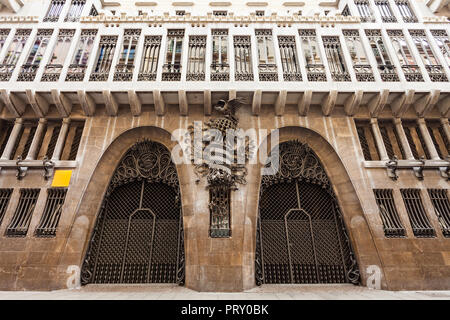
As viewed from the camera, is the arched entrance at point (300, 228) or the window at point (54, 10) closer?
the arched entrance at point (300, 228)

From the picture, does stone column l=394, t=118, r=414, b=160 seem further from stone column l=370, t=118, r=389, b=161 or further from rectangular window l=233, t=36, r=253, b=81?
rectangular window l=233, t=36, r=253, b=81

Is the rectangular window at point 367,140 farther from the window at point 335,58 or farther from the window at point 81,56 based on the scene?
the window at point 81,56

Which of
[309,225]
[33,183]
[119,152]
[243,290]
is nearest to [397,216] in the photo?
[309,225]

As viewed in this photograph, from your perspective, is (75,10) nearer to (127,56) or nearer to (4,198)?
(127,56)

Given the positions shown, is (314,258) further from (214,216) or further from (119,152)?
(119,152)

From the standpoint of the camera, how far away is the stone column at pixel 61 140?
398 inches

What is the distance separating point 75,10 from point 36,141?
750 centimetres

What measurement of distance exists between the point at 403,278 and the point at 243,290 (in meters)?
5.60

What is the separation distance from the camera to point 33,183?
973 centimetres

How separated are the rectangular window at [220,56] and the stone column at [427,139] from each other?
8.90 metres

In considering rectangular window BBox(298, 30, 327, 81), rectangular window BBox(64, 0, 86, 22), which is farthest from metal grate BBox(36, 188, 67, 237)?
rectangular window BBox(298, 30, 327, 81)

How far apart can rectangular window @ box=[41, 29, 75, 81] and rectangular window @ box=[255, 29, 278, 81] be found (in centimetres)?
906

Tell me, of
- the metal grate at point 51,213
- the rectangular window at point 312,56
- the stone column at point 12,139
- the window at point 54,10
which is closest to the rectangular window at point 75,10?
the window at point 54,10

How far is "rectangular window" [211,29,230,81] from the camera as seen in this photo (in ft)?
34.9
